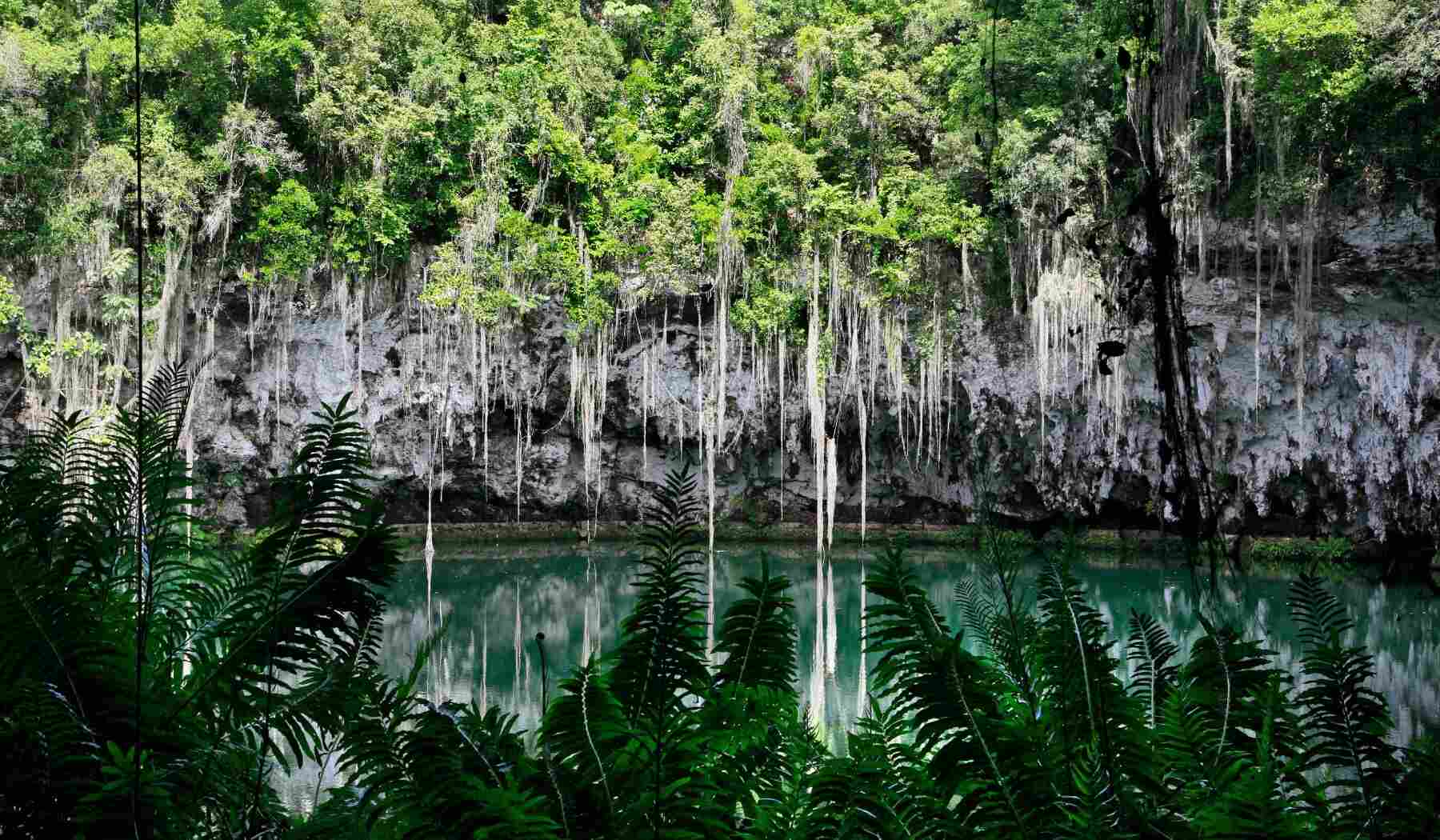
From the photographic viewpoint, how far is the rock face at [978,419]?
16484 mm

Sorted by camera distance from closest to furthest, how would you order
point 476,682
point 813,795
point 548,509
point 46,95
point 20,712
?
point 20,712 → point 813,795 → point 476,682 → point 46,95 → point 548,509

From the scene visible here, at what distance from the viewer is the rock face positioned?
16484 millimetres

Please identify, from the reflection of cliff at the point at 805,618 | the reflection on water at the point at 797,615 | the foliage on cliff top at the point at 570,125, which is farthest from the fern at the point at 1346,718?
the foliage on cliff top at the point at 570,125

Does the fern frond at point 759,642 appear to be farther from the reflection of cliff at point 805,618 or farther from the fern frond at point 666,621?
the reflection of cliff at point 805,618

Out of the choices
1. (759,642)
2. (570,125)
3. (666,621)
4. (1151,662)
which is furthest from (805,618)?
(666,621)

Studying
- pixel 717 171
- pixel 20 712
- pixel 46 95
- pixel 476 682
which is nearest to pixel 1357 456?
pixel 717 171

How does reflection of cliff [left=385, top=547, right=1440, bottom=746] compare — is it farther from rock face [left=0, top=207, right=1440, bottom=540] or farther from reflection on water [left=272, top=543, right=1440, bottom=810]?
rock face [left=0, top=207, right=1440, bottom=540]

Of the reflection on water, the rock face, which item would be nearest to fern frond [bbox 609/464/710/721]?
the reflection on water

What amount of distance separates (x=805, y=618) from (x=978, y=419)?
6.42 meters

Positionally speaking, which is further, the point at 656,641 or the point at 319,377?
the point at 319,377

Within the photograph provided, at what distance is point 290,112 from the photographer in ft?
57.7

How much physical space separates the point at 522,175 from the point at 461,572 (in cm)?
732

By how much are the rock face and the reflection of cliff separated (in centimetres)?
164

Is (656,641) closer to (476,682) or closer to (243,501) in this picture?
(476,682)
